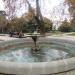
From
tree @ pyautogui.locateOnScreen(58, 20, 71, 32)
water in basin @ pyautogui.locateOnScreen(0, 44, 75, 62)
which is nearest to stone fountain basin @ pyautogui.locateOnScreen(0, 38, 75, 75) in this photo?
water in basin @ pyautogui.locateOnScreen(0, 44, 75, 62)

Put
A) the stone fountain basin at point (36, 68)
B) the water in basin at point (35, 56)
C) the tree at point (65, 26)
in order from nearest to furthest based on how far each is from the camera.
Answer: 1. the stone fountain basin at point (36, 68)
2. the water in basin at point (35, 56)
3. the tree at point (65, 26)

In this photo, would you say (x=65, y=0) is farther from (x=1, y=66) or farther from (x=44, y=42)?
(x=1, y=66)

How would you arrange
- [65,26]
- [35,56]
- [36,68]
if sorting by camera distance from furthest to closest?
1. [65,26]
2. [35,56]
3. [36,68]

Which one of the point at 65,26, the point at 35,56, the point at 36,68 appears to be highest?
the point at 36,68

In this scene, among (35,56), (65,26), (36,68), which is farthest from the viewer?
(65,26)

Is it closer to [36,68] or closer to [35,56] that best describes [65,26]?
[35,56]

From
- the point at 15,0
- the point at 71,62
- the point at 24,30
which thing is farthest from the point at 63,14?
the point at 24,30

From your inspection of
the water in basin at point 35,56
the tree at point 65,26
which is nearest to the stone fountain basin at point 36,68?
the water in basin at point 35,56

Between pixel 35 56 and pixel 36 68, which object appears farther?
pixel 35 56

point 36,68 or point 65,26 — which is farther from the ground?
point 36,68

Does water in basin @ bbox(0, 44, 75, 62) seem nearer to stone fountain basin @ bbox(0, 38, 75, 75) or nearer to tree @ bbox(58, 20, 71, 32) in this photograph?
stone fountain basin @ bbox(0, 38, 75, 75)

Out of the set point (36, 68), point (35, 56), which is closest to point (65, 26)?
point (35, 56)

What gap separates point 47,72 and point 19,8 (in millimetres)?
11411

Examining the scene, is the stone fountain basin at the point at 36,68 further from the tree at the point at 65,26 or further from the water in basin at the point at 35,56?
the tree at the point at 65,26
